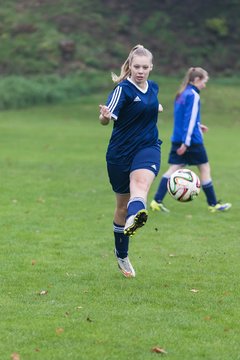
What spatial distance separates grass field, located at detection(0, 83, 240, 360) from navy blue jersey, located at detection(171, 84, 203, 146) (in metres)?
1.15

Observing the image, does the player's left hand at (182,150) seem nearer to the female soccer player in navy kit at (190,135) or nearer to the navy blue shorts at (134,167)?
the female soccer player in navy kit at (190,135)

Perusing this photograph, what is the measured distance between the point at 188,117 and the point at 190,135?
0.27 m

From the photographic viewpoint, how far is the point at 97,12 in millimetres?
41281

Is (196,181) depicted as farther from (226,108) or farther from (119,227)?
(226,108)

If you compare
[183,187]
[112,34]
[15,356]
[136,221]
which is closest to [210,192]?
[183,187]

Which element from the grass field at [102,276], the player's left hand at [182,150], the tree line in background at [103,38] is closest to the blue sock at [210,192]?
the grass field at [102,276]

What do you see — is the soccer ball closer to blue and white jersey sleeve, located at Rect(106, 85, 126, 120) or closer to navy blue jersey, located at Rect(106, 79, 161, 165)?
navy blue jersey, located at Rect(106, 79, 161, 165)

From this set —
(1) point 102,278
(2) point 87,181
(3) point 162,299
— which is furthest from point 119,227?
(2) point 87,181

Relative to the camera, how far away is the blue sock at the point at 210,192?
12.3m

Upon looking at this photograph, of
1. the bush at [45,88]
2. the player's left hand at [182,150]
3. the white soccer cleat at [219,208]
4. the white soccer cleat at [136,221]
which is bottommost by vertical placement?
the bush at [45,88]

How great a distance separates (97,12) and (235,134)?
1687cm

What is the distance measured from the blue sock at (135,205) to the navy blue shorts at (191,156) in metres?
5.04

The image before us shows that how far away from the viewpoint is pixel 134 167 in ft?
24.6

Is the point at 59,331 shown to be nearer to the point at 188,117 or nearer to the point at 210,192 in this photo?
the point at 188,117
